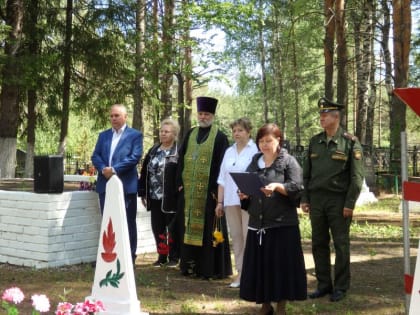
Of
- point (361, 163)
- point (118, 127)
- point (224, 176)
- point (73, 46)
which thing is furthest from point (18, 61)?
point (361, 163)

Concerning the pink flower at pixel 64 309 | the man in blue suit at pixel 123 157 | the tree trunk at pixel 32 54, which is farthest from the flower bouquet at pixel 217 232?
the tree trunk at pixel 32 54

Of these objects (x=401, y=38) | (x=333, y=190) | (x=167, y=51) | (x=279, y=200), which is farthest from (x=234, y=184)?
(x=167, y=51)

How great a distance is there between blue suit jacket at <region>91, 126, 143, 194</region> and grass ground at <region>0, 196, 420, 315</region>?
1.01 meters

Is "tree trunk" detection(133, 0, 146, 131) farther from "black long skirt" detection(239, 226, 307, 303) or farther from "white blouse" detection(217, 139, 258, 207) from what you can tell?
"black long skirt" detection(239, 226, 307, 303)

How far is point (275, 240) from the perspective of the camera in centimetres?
449

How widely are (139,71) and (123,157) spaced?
983 centimetres

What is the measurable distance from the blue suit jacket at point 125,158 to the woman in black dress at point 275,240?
222 centimetres

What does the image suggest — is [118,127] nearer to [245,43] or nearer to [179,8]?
[179,8]

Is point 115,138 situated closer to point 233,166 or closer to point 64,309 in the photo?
point 233,166

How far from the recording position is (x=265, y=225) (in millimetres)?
4500

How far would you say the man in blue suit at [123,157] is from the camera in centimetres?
644

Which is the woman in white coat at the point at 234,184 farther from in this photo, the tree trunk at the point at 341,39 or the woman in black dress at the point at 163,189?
the tree trunk at the point at 341,39

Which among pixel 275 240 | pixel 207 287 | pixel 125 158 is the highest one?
pixel 125 158

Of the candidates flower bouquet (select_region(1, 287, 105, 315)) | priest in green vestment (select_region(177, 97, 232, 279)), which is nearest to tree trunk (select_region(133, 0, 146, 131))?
priest in green vestment (select_region(177, 97, 232, 279))
